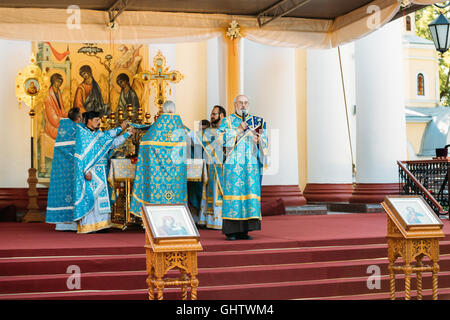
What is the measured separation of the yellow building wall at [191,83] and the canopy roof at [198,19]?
382 cm

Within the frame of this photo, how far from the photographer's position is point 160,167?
32.7ft

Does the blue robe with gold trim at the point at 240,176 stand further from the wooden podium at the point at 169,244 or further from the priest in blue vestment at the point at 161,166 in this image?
the wooden podium at the point at 169,244

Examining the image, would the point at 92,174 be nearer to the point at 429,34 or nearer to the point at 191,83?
the point at 191,83

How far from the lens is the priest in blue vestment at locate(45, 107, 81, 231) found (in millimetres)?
10398

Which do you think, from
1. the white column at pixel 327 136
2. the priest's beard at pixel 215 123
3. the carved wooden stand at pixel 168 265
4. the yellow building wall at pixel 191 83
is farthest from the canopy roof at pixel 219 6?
the carved wooden stand at pixel 168 265

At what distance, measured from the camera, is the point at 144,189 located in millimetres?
10008

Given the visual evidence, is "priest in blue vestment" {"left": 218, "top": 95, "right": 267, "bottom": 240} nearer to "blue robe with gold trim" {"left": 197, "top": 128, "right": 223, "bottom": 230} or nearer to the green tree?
"blue robe with gold trim" {"left": 197, "top": 128, "right": 223, "bottom": 230}

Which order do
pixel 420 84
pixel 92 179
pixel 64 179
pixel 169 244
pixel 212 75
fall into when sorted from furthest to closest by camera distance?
1. pixel 420 84
2. pixel 212 75
3. pixel 64 179
4. pixel 92 179
5. pixel 169 244

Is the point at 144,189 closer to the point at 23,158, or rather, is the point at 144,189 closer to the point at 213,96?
the point at 23,158

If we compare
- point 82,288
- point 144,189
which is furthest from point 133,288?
point 144,189

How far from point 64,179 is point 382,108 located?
6.50 meters

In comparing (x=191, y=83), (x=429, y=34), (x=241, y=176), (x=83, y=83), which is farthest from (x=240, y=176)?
(x=429, y=34)

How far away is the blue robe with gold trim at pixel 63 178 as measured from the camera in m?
10.4

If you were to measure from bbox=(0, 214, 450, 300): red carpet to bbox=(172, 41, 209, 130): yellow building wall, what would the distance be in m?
7.39
